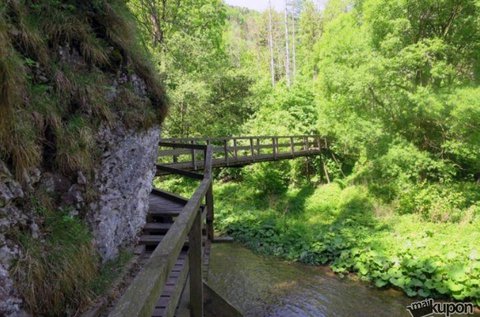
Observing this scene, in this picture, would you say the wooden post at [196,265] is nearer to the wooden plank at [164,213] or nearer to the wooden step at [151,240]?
the wooden step at [151,240]

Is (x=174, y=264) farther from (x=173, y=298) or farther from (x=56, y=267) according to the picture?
(x=56, y=267)

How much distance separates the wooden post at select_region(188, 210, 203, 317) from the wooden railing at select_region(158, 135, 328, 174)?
3801 mm

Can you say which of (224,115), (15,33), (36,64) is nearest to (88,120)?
(36,64)

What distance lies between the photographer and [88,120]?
3.67 meters

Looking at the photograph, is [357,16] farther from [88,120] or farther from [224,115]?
[88,120]

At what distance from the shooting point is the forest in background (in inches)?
327

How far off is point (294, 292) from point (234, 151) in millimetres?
5668

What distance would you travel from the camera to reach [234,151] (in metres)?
11.9

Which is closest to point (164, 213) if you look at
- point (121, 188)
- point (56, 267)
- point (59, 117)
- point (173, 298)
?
point (121, 188)

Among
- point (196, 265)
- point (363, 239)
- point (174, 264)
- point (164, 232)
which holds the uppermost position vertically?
point (174, 264)

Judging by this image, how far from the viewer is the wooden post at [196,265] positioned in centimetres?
269

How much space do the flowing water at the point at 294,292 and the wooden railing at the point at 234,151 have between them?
264cm

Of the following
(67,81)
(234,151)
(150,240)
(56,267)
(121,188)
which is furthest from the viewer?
(234,151)

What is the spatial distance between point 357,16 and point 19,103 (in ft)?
38.6
